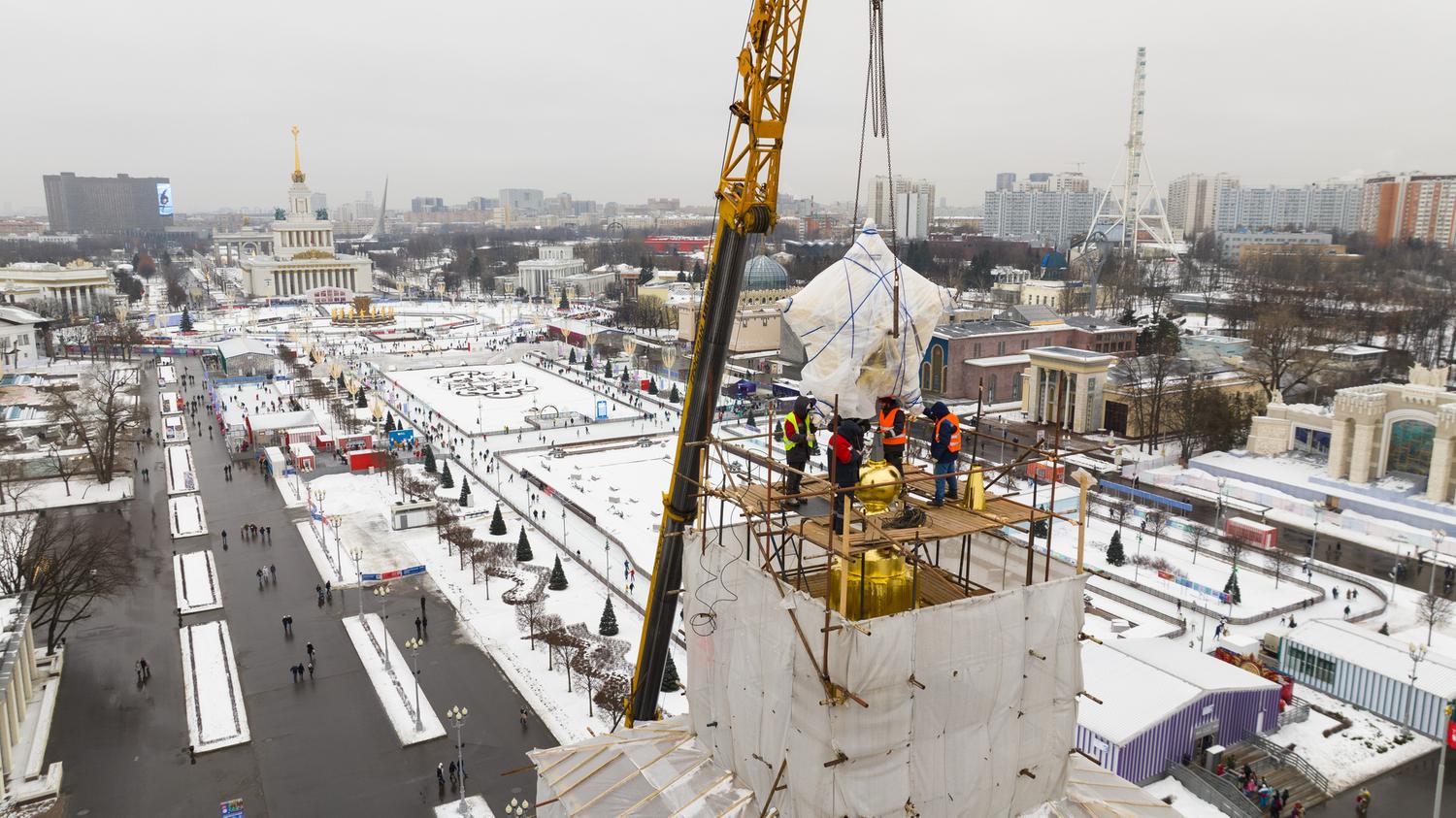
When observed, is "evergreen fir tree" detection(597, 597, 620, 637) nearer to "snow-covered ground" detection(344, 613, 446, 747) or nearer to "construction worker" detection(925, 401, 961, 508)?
"snow-covered ground" detection(344, 613, 446, 747)

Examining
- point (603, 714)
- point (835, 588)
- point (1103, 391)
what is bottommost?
point (603, 714)

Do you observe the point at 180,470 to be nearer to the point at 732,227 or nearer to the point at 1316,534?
the point at 732,227

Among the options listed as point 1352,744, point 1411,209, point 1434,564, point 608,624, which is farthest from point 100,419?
point 1411,209

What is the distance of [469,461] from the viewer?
146ft

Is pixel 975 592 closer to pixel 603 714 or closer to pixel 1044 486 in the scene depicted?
pixel 603 714

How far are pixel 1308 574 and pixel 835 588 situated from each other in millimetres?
27521

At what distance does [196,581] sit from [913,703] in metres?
28.0

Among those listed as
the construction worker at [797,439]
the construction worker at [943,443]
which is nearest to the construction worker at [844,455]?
the construction worker at [797,439]

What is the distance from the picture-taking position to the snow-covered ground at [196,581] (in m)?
27.7

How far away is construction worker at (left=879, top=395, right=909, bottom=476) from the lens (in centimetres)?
851

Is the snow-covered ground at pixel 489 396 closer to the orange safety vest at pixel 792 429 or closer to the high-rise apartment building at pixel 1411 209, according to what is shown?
the orange safety vest at pixel 792 429

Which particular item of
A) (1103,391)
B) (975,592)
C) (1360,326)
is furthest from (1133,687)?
(1360,326)

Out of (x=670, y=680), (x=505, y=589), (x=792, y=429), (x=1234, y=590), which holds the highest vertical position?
(x=792, y=429)

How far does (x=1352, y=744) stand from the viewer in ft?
68.6
